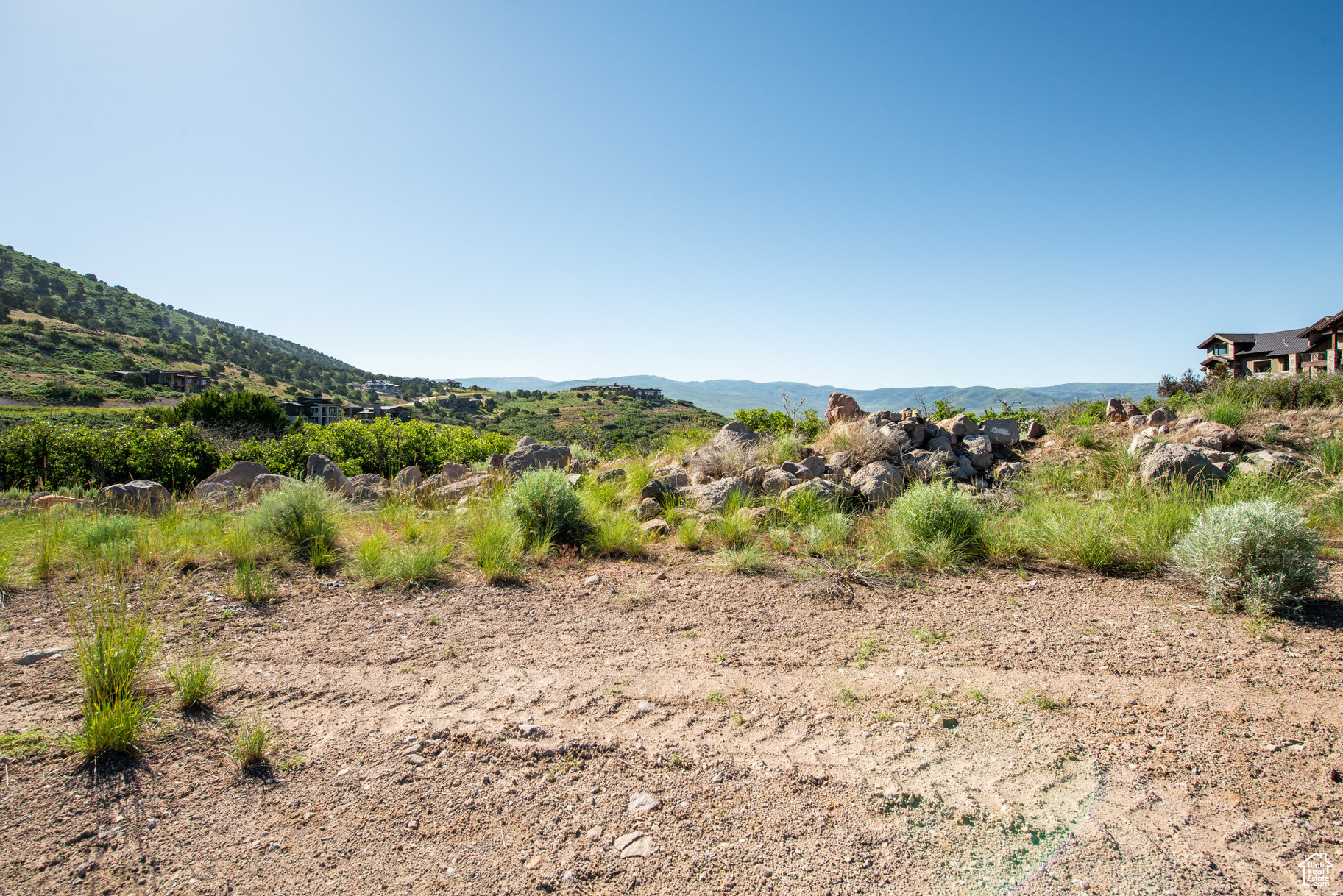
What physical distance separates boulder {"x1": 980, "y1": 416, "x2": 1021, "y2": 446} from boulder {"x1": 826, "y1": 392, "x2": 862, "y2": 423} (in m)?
1.77

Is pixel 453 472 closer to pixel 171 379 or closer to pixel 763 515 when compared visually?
pixel 763 515

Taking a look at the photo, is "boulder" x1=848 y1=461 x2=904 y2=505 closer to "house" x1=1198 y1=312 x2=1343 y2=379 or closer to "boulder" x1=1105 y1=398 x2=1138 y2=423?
"boulder" x1=1105 y1=398 x2=1138 y2=423

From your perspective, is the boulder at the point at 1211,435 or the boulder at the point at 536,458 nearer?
the boulder at the point at 1211,435

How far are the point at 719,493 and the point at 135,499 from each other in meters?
6.38

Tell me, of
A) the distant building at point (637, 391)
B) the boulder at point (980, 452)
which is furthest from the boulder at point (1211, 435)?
the distant building at point (637, 391)

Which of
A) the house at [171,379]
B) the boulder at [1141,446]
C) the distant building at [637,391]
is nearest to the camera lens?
the boulder at [1141,446]

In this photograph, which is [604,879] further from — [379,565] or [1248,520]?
[1248,520]

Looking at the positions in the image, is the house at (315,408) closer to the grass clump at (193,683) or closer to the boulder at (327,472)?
the boulder at (327,472)

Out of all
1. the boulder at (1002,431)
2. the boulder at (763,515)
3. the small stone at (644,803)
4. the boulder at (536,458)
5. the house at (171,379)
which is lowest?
the small stone at (644,803)

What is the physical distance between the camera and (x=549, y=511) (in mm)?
5977

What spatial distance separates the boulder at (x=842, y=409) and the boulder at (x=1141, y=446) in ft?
10.9

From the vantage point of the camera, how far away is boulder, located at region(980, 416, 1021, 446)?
8.64 m

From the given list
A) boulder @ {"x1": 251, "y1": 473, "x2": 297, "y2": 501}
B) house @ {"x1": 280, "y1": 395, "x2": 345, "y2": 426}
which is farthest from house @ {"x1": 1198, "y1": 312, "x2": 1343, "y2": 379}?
house @ {"x1": 280, "y1": 395, "x2": 345, "y2": 426}

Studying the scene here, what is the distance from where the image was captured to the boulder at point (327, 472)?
8.09m
